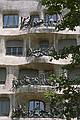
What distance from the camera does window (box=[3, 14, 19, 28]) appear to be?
94.7 feet

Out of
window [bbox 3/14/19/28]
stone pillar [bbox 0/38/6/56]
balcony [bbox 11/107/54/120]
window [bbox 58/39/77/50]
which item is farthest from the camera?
window [bbox 3/14/19/28]

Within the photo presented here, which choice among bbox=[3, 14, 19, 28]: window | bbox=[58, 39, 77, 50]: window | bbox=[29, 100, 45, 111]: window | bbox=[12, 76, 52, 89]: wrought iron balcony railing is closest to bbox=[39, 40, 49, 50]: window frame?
bbox=[58, 39, 77, 50]: window

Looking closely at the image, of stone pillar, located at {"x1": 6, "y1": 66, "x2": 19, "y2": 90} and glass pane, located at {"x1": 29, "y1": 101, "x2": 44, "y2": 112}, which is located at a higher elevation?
stone pillar, located at {"x1": 6, "y1": 66, "x2": 19, "y2": 90}

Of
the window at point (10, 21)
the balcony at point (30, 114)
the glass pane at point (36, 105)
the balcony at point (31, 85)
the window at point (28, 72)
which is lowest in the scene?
the balcony at point (30, 114)

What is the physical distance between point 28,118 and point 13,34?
21.6 ft

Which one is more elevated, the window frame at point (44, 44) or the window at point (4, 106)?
the window frame at point (44, 44)

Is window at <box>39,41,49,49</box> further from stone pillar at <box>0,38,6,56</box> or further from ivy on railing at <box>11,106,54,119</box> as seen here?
ivy on railing at <box>11,106,54,119</box>

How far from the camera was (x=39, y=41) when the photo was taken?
93.6 feet

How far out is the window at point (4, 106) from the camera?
26.7m

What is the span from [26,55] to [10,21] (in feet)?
10.4

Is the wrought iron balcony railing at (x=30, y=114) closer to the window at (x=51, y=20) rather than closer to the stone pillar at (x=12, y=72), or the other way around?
the stone pillar at (x=12, y=72)

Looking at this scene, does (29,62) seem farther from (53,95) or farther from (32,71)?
(53,95)

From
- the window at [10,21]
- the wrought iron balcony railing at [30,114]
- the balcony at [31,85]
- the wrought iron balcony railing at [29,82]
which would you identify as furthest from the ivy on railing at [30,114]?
the window at [10,21]

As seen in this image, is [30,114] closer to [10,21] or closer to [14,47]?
[14,47]
